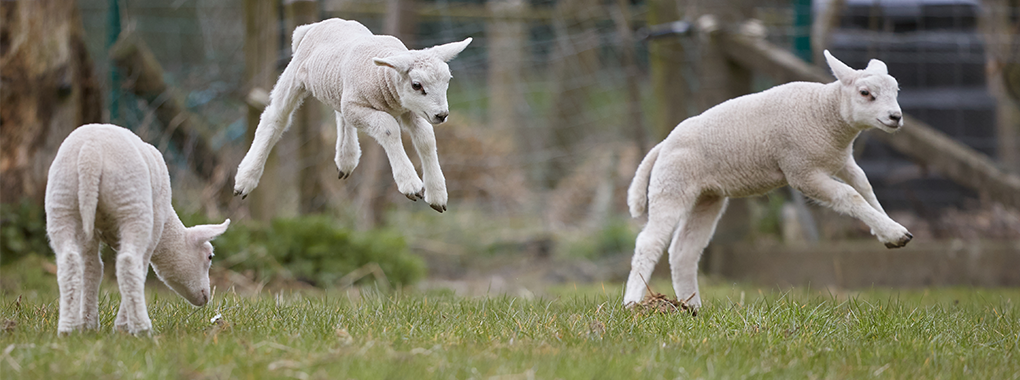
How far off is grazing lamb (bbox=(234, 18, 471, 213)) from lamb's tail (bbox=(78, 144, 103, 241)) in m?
0.55

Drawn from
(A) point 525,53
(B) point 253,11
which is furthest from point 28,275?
(A) point 525,53

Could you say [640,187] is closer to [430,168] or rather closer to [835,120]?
[835,120]

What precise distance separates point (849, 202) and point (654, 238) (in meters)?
0.83

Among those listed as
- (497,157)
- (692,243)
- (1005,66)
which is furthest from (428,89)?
(497,157)

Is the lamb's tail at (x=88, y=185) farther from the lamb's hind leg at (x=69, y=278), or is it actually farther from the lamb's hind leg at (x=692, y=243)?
the lamb's hind leg at (x=692, y=243)

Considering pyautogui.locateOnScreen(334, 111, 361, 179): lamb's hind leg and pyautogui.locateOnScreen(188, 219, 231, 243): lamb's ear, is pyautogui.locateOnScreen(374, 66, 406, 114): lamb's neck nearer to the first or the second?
pyautogui.locateOnScreen(334, 111, 361, 179): lamb's hind leg

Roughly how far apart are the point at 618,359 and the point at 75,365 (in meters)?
1.57

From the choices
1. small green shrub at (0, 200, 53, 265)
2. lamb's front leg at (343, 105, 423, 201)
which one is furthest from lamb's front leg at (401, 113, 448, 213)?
small green shrub at (0, 200, 53, 265)

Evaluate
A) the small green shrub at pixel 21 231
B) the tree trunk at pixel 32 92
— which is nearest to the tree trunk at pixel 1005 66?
the tree trunk at pixel 32 92

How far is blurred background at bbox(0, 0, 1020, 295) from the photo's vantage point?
6074 millimetres

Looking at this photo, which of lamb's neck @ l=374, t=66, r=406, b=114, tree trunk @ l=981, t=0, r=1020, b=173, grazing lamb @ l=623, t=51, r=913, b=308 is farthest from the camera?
tree trunk @ l=981, t=0, r=1020, b=173

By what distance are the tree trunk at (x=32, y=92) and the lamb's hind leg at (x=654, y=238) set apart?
4323 millimetres

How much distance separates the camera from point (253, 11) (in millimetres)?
6406

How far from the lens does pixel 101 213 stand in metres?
2.83
